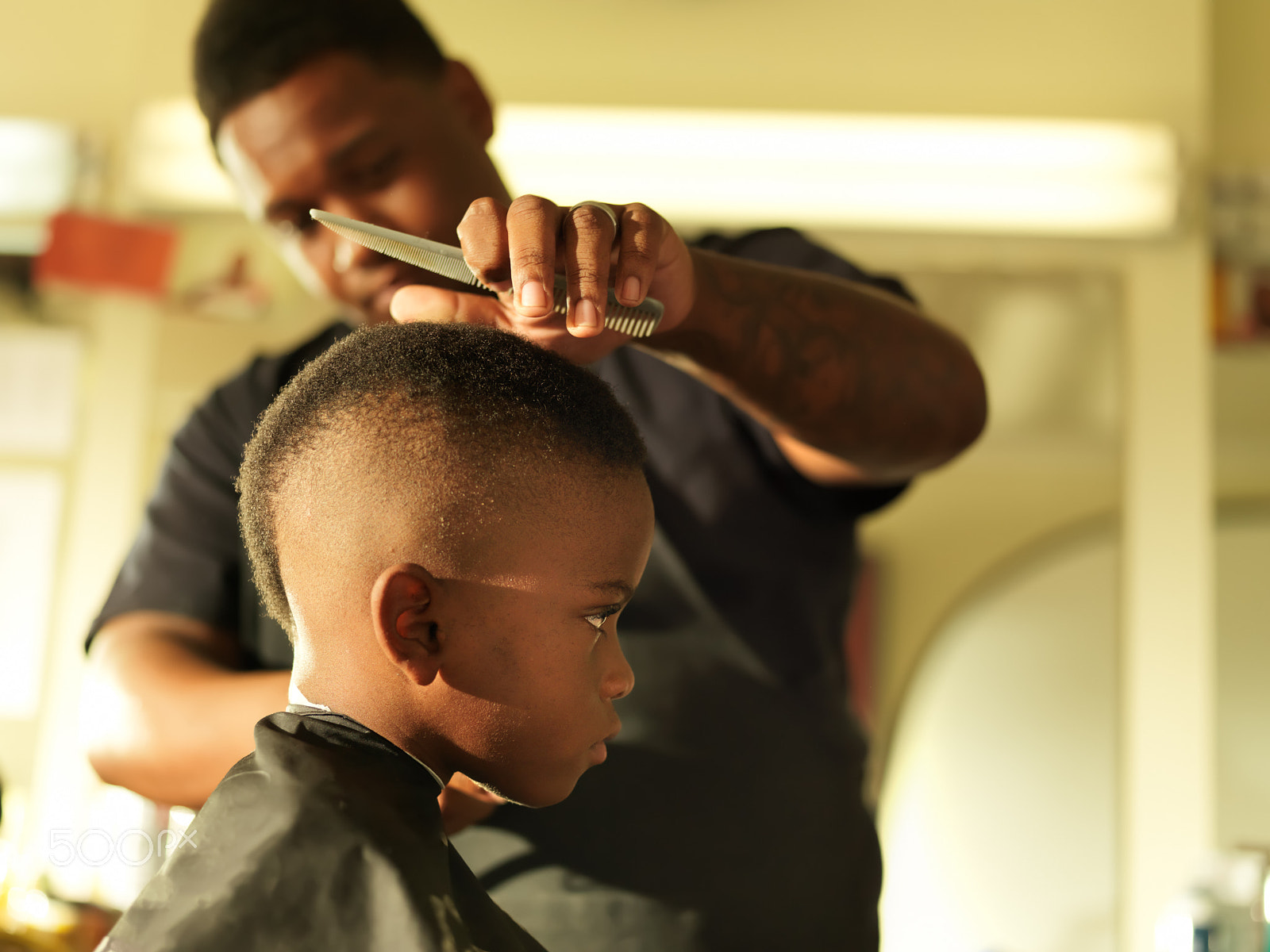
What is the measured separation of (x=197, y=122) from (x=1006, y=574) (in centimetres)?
143

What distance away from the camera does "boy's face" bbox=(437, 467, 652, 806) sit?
0.45 meters

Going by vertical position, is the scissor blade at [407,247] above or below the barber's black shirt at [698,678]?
above

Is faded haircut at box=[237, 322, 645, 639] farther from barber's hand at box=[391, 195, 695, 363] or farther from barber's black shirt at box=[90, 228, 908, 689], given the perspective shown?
barber's black shirt at box=[90, 228, 908, 689]

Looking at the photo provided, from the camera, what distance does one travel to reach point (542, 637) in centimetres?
46

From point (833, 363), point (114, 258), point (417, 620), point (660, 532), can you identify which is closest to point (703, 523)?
point (660, 532)

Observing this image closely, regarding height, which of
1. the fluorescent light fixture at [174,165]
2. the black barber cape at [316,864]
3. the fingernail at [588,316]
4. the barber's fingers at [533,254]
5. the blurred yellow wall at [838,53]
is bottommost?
the black barber cape at [316,864]

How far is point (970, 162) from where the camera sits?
161 centimetres

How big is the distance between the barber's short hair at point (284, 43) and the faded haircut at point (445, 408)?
0.83ft

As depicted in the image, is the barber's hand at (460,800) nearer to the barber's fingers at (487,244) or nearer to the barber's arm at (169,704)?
the barber's arm at (169,704)

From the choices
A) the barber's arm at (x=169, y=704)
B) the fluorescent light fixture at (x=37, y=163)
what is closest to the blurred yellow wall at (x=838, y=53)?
the fluorescent light fixture at (x=37, y=163)

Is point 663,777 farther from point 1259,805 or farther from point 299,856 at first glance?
point 1259,805

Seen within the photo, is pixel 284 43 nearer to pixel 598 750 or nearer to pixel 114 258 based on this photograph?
pixel 598 750

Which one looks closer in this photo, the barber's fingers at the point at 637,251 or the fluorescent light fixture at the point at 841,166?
the barber's fingers at the point at 637,251

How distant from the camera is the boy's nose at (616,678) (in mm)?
479
